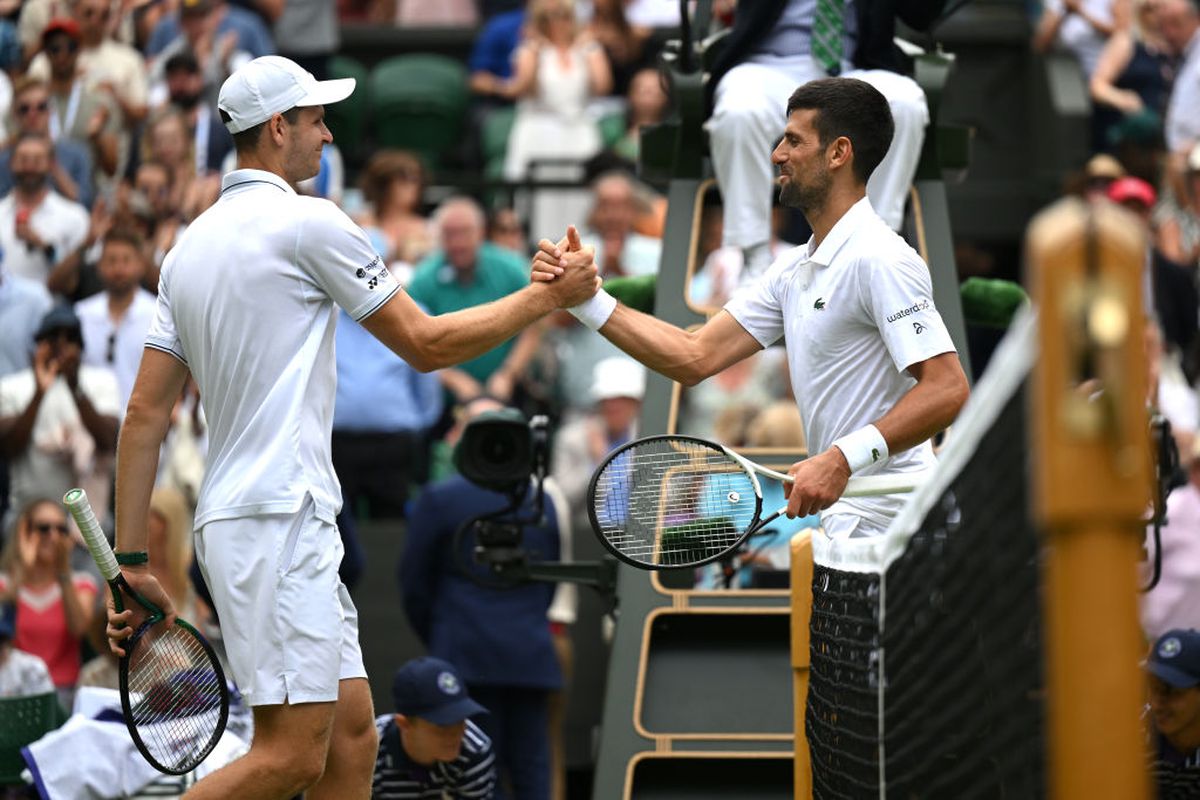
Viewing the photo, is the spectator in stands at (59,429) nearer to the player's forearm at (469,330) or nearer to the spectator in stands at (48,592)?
the spectator in stands at (48,592)

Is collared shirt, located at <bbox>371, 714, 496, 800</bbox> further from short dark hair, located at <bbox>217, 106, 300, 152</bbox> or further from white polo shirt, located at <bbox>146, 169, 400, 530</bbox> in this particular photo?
short dark hair, located at <bbox>217, 106, 300, 152</bbox>

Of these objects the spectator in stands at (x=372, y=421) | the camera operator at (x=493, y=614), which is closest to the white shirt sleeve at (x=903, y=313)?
the camera operator at (x=493, y=614)

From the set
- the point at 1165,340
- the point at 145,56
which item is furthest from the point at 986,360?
the point at 145,56

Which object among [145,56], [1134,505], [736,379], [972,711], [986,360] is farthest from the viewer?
[145,56]

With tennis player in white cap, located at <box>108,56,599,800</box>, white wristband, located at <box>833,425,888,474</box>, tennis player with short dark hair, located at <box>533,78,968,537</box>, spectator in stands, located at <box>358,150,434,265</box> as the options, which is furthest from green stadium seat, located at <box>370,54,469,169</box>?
white wristband, located at <box>833,425,888,474</box>

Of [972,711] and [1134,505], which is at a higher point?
[1134,505]

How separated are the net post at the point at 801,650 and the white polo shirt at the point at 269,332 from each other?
1.35 m

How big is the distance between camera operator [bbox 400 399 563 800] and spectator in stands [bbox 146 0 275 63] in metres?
5.28

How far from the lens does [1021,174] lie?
14914mm

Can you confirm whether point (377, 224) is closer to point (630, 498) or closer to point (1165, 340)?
point (1165, 340)

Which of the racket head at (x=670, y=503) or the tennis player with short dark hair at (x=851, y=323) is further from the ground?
the tennis player with short dark hair at (x=851, y=323)

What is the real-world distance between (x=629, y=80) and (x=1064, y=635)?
1245 cm

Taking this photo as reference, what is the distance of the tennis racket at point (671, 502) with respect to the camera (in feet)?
17.9

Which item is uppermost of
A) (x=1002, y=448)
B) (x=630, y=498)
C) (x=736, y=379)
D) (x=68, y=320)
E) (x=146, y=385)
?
(x=1002, y=448)
